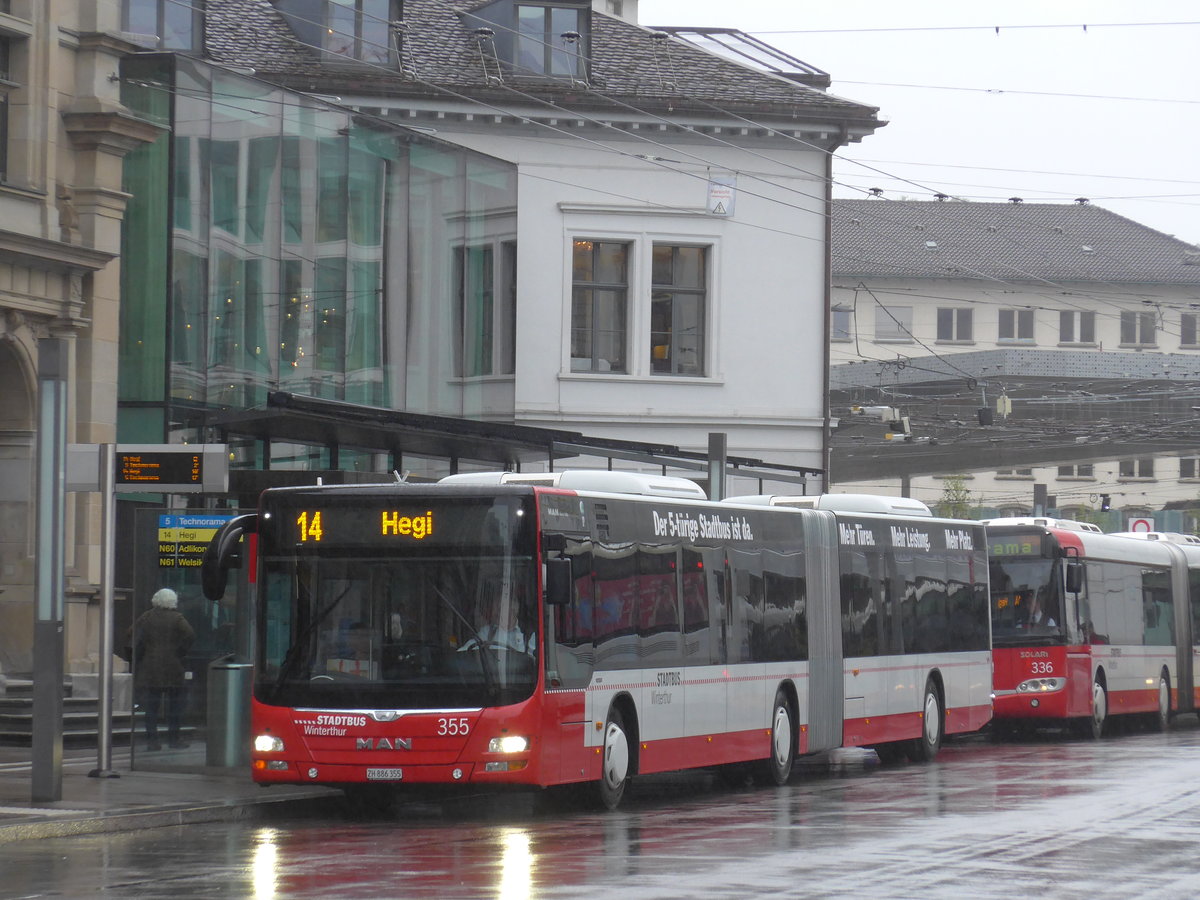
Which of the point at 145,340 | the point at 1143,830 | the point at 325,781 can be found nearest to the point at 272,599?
the point at 325,781

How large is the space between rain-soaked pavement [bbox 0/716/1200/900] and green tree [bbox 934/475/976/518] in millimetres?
60003

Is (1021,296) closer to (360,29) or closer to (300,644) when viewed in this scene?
(360,29)

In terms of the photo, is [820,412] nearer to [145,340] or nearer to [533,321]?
[533,321]

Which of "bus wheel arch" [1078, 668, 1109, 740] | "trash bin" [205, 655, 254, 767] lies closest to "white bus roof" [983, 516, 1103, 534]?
"bus wheel arch" [1078, 668, 1109, 740]

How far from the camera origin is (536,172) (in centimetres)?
3578

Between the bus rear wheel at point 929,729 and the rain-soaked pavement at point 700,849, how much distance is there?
442cm

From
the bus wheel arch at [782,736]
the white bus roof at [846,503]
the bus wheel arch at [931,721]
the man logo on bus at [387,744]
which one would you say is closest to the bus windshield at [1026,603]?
the bus wheel arch at [931,721]

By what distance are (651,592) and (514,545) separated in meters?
2.18

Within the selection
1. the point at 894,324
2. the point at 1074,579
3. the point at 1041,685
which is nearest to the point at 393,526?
the point at 1041,685

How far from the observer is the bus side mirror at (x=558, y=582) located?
15.7 meters

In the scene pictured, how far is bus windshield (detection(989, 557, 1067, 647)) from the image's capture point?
28.4 m

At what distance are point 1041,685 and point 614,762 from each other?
1260cm

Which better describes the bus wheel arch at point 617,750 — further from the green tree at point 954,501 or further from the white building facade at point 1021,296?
the white building facade at point 1021,296

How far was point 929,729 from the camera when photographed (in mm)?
24125
